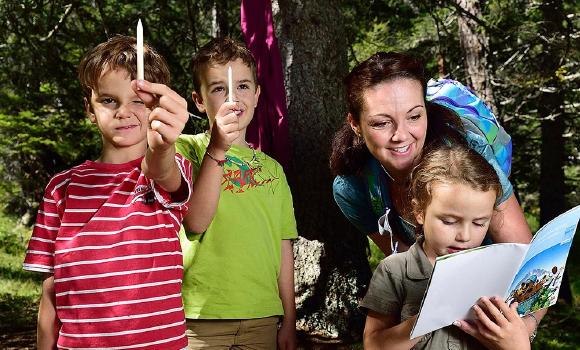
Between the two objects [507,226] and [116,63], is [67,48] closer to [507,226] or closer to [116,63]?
[116,63]

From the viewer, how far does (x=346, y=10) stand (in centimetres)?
922

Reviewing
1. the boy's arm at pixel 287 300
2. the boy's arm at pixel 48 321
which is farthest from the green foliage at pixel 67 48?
the boy's arm at pixel 48 321

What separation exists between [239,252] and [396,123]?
32.7 inches

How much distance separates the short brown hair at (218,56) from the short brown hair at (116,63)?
54 cm

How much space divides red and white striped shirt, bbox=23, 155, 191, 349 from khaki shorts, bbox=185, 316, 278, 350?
1.28ft

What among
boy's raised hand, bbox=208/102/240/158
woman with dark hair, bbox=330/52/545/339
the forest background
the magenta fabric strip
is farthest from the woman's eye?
the forest background

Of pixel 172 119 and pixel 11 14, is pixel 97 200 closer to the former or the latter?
pixel 172 119

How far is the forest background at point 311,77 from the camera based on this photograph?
4.59m

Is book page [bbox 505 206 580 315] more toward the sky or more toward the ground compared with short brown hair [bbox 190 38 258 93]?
more toward the ground

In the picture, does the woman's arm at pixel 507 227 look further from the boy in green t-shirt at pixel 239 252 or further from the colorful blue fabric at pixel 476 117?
the boy in green t-shirt at pixel 239 252

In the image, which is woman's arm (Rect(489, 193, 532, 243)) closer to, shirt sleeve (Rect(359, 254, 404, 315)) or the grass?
shirt sleeve (Rect(359, 254, 404, 315))

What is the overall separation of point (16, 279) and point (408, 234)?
7652mm

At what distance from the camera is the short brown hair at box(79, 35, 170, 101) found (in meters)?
2.43

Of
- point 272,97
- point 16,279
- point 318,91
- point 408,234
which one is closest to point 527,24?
point 318,91
